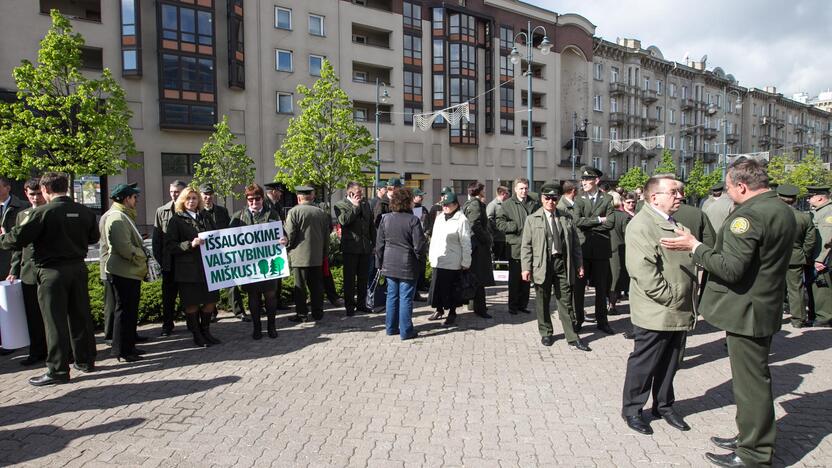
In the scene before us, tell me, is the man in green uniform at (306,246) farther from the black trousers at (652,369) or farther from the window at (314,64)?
the window at (314,64)

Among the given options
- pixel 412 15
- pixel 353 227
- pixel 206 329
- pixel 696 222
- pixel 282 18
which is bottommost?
pixel 206 329

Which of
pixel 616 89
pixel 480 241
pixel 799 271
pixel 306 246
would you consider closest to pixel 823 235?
pixel 799 271

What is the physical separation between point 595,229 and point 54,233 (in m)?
6.66

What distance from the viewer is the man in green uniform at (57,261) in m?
5.41

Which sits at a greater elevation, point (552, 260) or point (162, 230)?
point (162, 230)

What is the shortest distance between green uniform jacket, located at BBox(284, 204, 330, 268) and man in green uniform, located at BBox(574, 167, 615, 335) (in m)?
3.85

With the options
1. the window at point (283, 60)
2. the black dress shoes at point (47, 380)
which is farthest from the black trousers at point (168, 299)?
the window at point (283, 60)

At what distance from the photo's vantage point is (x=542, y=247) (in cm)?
677

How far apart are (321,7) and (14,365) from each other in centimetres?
3645

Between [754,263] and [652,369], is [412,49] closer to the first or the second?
[652,369]

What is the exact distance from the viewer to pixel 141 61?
30.9 meters

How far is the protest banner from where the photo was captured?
22.8ft

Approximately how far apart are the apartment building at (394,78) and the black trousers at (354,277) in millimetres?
25501

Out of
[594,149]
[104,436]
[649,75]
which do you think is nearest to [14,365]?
[104,436]
